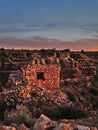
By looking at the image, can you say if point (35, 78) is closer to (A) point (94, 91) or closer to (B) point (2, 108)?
(A) point (94, 91)

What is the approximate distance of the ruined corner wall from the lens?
84.5 ft

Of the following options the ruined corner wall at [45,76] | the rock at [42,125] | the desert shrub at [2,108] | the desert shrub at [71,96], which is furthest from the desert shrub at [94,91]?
the rock at [42,125]


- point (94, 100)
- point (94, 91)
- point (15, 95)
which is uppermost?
point (15, 95)

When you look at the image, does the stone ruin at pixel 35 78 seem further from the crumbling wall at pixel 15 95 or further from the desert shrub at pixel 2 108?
the desert shrub at pixel 2 108

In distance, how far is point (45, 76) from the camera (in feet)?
89.2

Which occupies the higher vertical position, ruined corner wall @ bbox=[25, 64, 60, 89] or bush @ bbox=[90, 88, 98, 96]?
ruined corner wall @ bbox=[25, 64, 60, 89]

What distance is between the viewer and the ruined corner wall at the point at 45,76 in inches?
1014

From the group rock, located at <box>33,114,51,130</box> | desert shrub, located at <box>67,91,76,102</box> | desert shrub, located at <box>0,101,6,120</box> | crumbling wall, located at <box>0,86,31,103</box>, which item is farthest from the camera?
desert shrub, located at <box>67,91,76,102</box>

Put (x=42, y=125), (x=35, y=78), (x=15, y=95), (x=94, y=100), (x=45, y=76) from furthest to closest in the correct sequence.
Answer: (x=45, y=76) → (x=94, y=100) → (x=35, y=78) → (x=15, y=95) → (x=42, y=125)

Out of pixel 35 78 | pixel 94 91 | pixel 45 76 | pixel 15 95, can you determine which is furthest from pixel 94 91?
pixel 15 95

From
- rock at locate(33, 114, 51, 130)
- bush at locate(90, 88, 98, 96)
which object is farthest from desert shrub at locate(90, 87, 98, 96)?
rock at locate(33, 114, 51, 130)

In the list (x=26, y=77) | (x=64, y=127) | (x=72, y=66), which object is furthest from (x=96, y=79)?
(x=64, y=127)

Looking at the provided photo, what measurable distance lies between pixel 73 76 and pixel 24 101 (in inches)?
623

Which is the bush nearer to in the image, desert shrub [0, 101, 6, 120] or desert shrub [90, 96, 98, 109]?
desert shrub [90, 96, 98, 109]
